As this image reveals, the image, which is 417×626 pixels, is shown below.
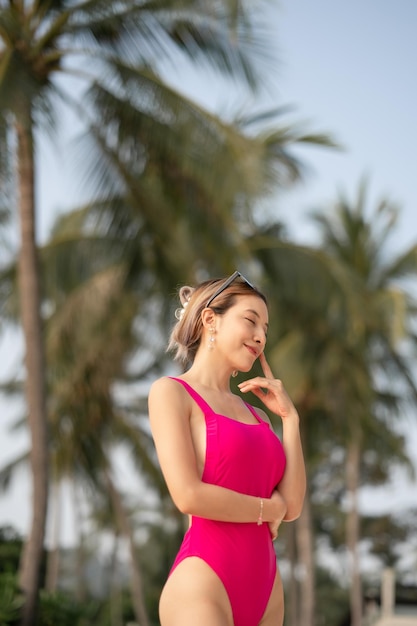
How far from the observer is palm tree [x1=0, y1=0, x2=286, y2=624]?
41.7 feet

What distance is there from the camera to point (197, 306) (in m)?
3.15

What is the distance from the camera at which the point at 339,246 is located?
28.4m

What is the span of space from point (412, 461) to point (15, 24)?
21022mm

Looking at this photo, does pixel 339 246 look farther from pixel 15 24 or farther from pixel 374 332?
pixel 15 24

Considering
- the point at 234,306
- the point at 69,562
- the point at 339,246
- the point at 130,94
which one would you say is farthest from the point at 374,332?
the point at 69,562

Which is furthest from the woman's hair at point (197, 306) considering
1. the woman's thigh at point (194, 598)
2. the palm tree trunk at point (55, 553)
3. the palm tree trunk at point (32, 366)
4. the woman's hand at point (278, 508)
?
the palm tree trunk at point (55, 553)

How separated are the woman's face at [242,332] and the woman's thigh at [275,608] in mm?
560

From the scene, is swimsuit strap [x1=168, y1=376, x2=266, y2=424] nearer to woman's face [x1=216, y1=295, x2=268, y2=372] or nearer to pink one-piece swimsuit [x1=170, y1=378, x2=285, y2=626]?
pink one-piece swimsuit [x1=170, y1=378, x2=285, y2=626]

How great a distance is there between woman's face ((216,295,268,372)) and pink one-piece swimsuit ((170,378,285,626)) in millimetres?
153

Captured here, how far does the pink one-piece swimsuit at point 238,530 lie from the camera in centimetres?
287

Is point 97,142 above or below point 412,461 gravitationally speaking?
above

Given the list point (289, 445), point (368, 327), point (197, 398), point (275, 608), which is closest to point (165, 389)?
point (197, 398)

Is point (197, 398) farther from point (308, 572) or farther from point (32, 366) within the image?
point (308, 572)

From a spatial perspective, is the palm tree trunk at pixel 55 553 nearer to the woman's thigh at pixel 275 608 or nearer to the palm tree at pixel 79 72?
the palm tree at pixel 79 72
